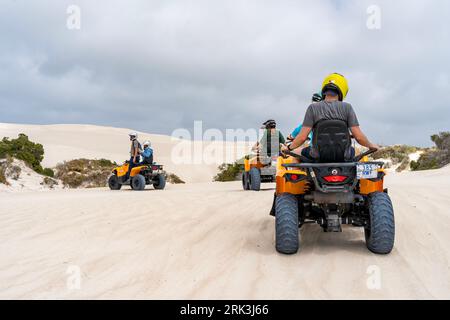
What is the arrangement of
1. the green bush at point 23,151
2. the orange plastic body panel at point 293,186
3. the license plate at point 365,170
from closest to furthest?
the license plate at point 365,170
the orange plastic body panel at point 293,186
the green bush at point 23,151

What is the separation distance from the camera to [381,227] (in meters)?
4.21

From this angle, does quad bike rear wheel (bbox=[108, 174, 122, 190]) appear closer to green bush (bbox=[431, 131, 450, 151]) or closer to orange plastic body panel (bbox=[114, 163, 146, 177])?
orange plastic body panel (bbox=[114, 163, 146, 177])

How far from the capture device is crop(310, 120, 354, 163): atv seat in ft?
13.8

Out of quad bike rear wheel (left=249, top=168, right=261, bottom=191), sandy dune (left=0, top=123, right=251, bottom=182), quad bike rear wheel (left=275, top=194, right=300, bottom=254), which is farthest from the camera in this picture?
sandy dune (left=0, top=123, right=251, bottom=182)

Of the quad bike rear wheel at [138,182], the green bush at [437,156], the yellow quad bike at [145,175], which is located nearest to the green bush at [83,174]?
the yellow quad bike at [145,175]

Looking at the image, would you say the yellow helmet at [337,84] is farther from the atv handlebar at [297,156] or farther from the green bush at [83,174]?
the green bush at [83,174]

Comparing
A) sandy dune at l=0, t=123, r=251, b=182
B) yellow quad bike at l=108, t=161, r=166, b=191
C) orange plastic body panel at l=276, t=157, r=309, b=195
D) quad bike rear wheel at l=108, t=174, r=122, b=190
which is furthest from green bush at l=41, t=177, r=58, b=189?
orange plastic body panel at l=276, t=157, r=309, b=195

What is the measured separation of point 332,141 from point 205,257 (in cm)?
165

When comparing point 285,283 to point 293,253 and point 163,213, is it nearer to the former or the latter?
point 293,253

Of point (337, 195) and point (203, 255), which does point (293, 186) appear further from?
point (203, 255)

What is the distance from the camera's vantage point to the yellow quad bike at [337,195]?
13.8ft

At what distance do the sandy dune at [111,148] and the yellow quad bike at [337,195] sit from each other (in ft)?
101

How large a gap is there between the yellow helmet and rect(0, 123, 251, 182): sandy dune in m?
30.8

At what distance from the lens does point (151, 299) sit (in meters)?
3.28
